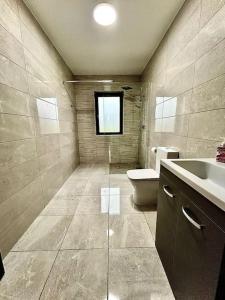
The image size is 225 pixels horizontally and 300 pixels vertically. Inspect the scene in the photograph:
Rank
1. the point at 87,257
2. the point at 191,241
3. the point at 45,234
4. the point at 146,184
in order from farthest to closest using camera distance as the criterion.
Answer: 1. the point at 146,184
2. the point at 45,234
3. the point at 87,257
4. the point at 191,241

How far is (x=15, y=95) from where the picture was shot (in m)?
1.36

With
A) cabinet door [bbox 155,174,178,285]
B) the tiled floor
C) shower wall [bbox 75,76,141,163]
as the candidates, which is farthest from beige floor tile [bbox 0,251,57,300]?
shower wall [bbox 75,76,141,163]

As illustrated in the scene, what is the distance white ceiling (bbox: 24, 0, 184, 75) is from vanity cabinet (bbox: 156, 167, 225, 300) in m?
1.88

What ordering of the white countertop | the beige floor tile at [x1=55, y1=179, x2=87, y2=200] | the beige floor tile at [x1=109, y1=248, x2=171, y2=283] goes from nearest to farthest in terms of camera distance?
1. the white countertop
2. the beige floor tile at [x1=109, y1=248, x2=171, y2=283]
3. the beige floor tile at [x1=55, y1=179, x2=87, y2=200]

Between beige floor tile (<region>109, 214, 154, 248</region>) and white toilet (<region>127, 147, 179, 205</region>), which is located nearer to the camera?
beige floor tile (<region>109, 214, 154, 248</region>)

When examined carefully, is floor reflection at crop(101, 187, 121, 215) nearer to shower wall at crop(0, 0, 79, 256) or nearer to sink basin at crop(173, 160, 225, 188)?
shower wall at crop(0, 0, 79, 256)

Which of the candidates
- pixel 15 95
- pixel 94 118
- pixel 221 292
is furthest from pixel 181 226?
pixel 94 118

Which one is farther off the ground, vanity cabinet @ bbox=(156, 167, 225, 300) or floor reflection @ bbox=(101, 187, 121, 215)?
vanity cabinet @ bbox=(156, 167, 225, 300)

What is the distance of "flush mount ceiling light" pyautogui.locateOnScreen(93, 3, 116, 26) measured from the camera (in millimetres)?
1544

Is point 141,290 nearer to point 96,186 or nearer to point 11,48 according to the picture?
point 96,186

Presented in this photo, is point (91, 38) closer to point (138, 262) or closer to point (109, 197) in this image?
point (109, 197)

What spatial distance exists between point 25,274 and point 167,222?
1167 mm

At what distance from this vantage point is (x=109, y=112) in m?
3.81

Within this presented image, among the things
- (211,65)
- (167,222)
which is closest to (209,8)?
(211,65)
